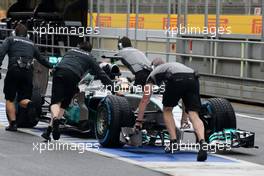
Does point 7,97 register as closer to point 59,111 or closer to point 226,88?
point 59,111

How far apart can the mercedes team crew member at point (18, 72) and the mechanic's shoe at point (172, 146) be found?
3053 millimetres

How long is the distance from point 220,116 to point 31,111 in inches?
139

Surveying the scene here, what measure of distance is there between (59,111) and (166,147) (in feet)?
6.39

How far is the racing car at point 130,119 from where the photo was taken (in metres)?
10.9

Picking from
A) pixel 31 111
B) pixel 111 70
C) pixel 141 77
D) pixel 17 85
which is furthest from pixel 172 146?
pixel 17 85

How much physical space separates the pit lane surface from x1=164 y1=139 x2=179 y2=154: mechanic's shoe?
0.11m

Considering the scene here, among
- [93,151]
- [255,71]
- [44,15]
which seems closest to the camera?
[93,151]

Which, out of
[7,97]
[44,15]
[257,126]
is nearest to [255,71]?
[257,126]

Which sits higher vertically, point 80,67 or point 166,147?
point 80,67

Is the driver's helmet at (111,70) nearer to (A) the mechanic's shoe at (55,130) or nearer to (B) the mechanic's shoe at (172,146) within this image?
(A) the mechanic's shoe at (55,130)

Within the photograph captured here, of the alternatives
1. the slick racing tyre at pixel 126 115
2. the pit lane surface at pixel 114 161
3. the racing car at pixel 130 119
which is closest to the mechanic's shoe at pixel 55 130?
the pit lane surface at pixel 114 161

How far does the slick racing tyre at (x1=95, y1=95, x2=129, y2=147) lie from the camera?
35.6 ft

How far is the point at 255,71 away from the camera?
2019 cm

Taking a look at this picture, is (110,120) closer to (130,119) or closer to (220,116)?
(130,119)
